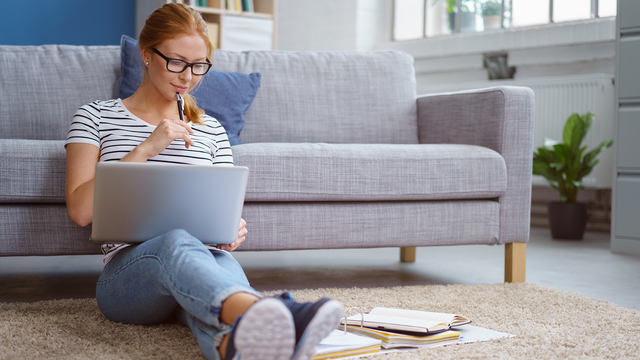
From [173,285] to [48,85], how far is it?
54.4 inches

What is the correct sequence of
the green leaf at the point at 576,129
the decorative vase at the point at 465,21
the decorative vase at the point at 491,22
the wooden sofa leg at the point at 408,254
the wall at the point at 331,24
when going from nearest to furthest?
the wooden sofa leg at the point at 408,254
the green leaf at the point at 576,129
the decorative vase at the point at 491,22
the decorative vase at the point at 465,21
the wall at the point at 331,24

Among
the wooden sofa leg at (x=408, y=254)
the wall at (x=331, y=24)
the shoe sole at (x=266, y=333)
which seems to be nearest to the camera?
Result: the shoe sole at (x=266, y=333)

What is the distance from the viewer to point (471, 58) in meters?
4.25

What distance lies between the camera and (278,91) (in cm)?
242

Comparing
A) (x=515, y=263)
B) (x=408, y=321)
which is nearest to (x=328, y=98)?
(x=515, y=263)

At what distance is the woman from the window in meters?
3.10

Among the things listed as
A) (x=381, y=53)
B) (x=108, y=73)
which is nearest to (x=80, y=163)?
(x=108, y=73)

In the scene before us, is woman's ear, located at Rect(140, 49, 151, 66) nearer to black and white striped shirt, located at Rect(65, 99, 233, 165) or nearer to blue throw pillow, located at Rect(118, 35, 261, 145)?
black and white striped shirt, located at Rect(65, 99, 233, 165)

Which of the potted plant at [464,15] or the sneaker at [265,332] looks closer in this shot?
the sneaker at [265,332]

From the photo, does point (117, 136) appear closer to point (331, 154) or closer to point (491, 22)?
point (331, 154)

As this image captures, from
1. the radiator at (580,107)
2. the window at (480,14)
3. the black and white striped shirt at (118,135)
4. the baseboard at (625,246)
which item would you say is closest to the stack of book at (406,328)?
the black and white striped shirt at (118,135)

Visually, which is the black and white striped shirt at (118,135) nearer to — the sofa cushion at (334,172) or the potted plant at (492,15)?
the sofa cushion at (334,172)

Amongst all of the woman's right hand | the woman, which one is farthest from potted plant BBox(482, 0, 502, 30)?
the woman's right hand

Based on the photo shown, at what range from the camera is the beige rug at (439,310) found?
1.22m
